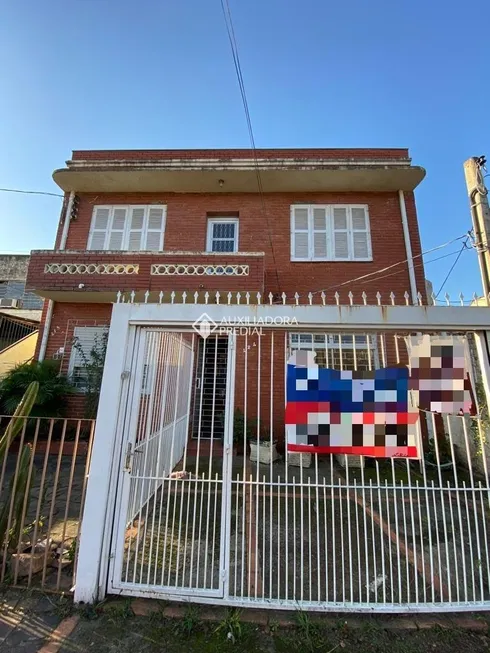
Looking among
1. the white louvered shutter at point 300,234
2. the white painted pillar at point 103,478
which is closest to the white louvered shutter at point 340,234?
the white louvered shutter at point 300,234

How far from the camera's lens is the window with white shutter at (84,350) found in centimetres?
839

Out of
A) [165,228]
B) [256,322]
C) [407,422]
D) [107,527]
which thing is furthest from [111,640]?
[165,228]

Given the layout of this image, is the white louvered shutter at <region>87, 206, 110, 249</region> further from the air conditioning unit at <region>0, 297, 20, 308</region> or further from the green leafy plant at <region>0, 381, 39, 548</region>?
the air conditioning unit at <region>0, 297, 20, 308</region>

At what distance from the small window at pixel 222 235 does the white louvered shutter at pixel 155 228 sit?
4.82 feet

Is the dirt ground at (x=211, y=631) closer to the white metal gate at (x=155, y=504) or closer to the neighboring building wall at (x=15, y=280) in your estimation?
the white metal gate at (x=155, y=504)

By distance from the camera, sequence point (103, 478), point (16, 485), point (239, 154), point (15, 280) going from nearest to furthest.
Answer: point (103, 478) → point (16, 485) → point (239, 154) → point (15, 280)

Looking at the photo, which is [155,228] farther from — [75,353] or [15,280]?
[15,280]

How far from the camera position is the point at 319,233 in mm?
9211

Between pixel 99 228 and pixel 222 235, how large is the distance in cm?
382

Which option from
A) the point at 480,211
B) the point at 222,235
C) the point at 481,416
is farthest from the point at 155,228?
the point at 481,416

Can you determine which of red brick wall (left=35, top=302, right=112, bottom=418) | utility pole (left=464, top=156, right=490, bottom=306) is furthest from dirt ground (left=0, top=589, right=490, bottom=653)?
red brick wall (left=35, top=302, right=112, bottom=418)

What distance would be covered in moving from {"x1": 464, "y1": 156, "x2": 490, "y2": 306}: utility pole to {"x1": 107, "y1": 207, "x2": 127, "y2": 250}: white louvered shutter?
864cm

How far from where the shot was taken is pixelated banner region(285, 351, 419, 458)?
2.68 metres

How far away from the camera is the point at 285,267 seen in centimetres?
895
